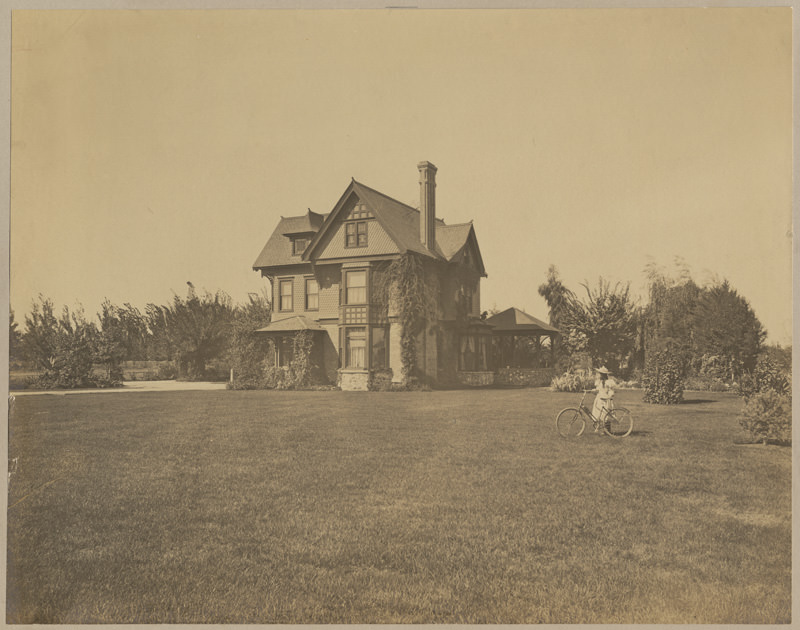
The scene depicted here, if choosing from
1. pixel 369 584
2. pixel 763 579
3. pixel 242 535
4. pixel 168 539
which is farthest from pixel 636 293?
pixel 168 539

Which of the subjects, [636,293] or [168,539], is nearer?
[168,539]

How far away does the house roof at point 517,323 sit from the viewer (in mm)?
7910

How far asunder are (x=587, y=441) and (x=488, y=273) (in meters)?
2.83

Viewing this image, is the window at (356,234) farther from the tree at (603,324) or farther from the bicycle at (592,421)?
the bicycle at (592,421)

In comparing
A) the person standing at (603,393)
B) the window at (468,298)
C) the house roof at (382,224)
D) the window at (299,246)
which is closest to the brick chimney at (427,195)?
the house roof at (382,224)

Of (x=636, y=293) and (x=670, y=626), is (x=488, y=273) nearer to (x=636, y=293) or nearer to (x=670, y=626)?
(x=636, y=293)

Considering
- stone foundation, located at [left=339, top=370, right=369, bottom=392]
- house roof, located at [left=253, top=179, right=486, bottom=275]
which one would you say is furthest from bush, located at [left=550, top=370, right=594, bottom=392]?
stone foundation, located at [left=339, top=370, right=369, bottom=392]

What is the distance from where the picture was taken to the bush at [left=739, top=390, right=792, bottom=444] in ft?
22.3

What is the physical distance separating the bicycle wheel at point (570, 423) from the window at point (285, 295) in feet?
14.1

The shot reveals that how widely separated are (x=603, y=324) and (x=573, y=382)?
1.12 meters

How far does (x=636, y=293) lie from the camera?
738 cm

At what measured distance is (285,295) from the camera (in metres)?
8.52

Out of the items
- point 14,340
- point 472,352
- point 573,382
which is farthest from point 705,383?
point 14,340

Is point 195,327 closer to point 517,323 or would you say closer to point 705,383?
point 517,323
